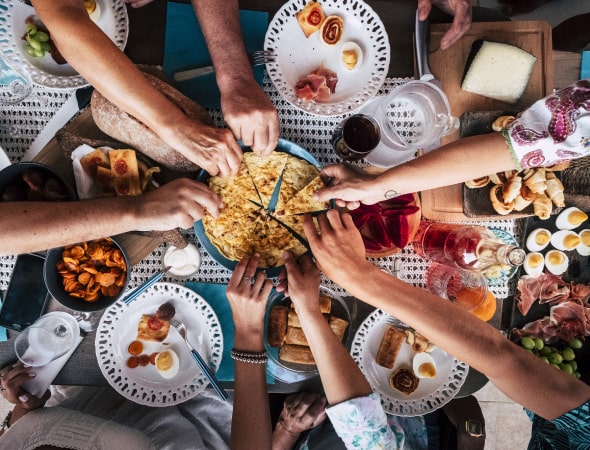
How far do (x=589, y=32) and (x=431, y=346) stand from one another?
174 cm

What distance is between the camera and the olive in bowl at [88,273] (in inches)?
57.7

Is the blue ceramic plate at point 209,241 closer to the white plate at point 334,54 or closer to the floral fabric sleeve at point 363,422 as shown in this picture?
the white plate at point 334,54

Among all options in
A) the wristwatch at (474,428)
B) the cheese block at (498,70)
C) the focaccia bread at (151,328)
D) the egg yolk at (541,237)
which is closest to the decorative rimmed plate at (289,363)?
the focaccia bread at (151,328)

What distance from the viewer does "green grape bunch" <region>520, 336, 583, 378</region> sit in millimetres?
1821

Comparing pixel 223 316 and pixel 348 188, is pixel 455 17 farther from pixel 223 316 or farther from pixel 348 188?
pixel 223 316

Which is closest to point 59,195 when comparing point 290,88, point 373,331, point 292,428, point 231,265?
point 231,265

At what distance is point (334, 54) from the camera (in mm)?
1638

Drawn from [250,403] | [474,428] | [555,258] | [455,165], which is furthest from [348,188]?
[474,428]

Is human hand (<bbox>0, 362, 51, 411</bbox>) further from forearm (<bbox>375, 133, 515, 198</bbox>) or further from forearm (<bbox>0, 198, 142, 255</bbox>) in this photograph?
forearm (<bbox>375, 133, 515, 198</bbox>)

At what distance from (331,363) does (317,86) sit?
3.18ft

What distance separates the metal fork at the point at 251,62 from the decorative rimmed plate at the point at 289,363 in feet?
2.78

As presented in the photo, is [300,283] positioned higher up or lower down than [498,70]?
lower down

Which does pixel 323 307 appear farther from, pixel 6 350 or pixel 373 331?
pixel 6 350

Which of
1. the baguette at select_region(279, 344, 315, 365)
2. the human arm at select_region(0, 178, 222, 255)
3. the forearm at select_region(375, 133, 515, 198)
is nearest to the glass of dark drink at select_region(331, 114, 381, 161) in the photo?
the forearm at select_region(375, 133, 515, 198)
